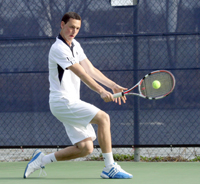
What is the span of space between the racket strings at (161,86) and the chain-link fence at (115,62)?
0.94 m

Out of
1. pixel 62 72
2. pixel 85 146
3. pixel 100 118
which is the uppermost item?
pixel 62 72

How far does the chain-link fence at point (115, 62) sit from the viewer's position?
4.62m

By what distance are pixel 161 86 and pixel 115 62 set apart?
44.7 inches

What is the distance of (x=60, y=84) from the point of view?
11.3ft

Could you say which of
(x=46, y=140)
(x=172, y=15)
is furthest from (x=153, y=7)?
(x=46, y=140)

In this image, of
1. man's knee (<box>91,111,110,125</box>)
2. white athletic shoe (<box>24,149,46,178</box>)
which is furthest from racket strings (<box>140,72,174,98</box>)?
white athletic shoe (<box>24,149,46,178</box>)

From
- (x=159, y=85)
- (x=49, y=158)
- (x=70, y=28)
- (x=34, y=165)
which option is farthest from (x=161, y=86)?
(x=34, y=165)

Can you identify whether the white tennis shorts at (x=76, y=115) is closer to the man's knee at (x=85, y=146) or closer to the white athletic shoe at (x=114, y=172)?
the man's knee at (x=85, y=146)

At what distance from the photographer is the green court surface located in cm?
348

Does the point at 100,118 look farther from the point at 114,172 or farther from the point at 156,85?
the point at 156,85

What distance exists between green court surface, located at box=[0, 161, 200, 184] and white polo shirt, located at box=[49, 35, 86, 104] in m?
0.75

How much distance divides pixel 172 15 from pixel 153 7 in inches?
9.4

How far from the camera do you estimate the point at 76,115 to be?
340 cm

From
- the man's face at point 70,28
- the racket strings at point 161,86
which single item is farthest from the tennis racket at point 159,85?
the man's face at point 70,28
